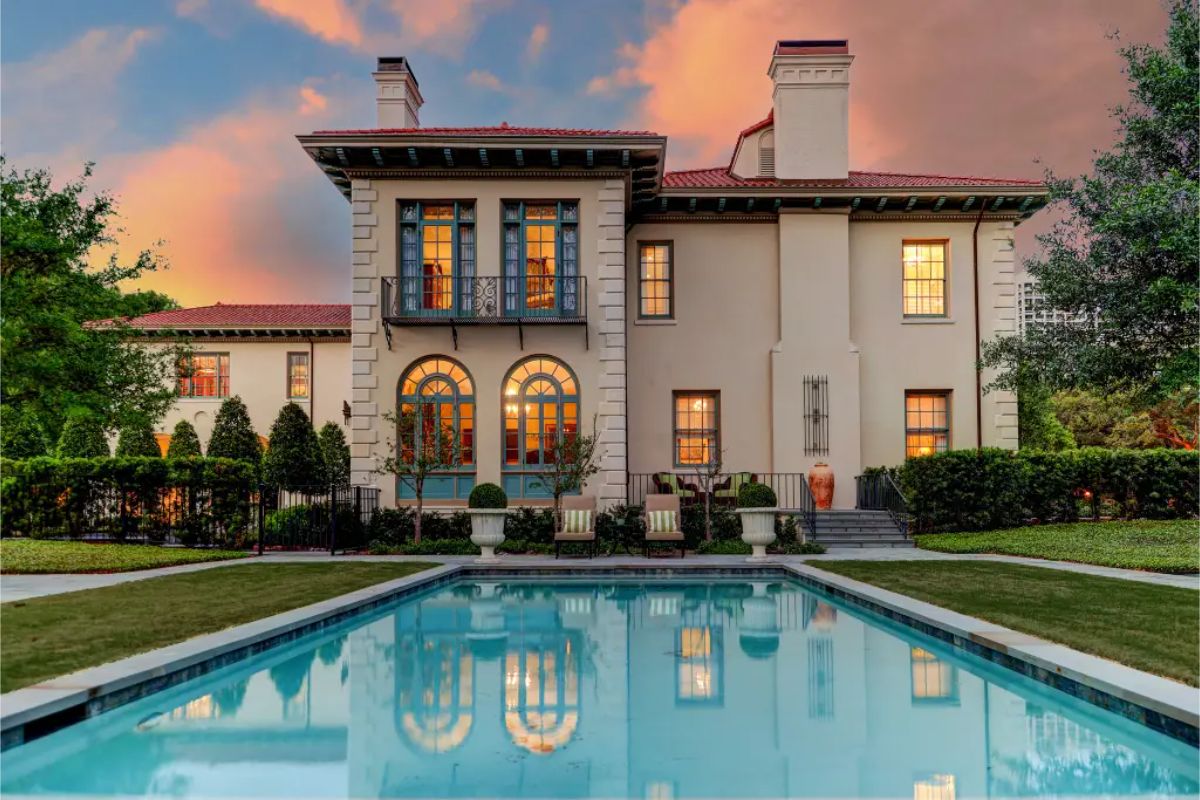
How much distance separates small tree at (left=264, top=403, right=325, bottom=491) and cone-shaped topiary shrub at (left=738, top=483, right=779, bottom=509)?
1210cm

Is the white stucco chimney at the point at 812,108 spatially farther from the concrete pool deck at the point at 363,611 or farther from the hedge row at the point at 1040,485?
the concrete pool deck at the point at 363,611

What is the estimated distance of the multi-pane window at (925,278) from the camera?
21.6 metres

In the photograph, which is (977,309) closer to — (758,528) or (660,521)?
(758,528)

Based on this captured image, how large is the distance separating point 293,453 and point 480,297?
29.1 ft

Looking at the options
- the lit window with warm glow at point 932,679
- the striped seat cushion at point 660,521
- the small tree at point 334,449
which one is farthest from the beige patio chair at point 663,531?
the small tree at point 334,449

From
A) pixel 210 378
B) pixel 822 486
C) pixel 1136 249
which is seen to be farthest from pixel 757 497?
pixel 210 378

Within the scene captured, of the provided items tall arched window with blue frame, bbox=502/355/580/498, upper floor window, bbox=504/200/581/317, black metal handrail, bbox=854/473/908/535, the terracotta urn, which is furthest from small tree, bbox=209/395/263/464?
black metal handrail, bbox=854/473/908/535

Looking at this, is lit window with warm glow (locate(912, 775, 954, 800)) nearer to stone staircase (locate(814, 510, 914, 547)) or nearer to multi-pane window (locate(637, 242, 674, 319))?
stone staircase (locate(814, 510, 914, 547))

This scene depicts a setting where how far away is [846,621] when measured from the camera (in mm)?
10523

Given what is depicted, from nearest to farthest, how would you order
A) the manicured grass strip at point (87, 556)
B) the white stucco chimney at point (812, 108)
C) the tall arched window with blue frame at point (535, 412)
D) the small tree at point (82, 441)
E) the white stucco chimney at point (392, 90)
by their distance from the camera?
the manicured grass strip at point (87, 556)
the tall arched window with blue frame at point (535, 412)
the white stucco chimney at point (812, 108)
the white stucco chimney at point (392, 90)
the small tree at point (82, 441)

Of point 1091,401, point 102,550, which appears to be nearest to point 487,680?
point 102,550

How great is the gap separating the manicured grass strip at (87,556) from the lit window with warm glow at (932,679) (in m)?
11.3

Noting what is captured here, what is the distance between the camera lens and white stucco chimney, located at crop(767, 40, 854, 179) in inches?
848

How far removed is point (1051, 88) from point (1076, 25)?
15.6 ft
